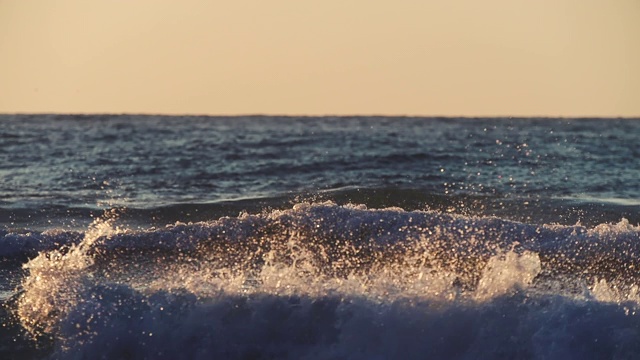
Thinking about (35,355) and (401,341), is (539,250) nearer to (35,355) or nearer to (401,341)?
(401,341)

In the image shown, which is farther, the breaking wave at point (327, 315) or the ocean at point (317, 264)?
the ocean at point (317, 264)

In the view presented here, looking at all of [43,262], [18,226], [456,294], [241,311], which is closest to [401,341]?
[456,294]

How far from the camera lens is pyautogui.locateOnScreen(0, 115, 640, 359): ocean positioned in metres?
7.37

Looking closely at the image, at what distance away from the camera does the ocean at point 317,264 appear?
7371 mm

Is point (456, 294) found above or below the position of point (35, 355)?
above

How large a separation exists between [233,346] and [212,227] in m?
4.33

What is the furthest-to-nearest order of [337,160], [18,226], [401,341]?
[337,160], [18,226], [401,341]

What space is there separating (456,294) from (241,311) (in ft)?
5.47

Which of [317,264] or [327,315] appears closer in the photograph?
[327,315]

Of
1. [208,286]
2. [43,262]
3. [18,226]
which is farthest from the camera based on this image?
[18,226]

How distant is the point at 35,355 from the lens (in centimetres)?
777

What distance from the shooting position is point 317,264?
9.88m

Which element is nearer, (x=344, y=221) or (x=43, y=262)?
(x=43, y=262)

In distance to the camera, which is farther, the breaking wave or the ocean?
the ocean
